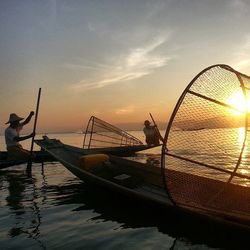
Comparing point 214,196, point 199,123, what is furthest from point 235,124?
point 214,196

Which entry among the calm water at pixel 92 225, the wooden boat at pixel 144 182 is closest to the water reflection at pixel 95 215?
the calm water at pixel 92 225

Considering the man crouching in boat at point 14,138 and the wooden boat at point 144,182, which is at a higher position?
the man crouching in boat at point 14,138

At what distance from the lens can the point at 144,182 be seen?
380 inches

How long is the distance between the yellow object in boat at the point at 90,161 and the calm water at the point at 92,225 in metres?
0.88

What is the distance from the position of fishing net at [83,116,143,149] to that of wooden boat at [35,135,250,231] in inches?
308

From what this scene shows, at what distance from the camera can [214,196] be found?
7520 millimetres

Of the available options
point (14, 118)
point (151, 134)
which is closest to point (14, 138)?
point (14, 118)

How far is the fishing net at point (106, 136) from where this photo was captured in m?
21.3

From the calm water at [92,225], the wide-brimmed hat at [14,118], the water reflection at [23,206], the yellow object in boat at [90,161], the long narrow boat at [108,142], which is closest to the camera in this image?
the calm water at [92,225]

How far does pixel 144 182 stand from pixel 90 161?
199 centimetres

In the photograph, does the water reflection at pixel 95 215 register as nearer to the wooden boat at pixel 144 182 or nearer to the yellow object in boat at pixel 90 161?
→ the wooden boat at pixel 144 182

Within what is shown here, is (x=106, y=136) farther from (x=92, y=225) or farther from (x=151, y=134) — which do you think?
(x=92, y=225)

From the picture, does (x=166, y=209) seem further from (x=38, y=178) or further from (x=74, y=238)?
(x=38, y=178)

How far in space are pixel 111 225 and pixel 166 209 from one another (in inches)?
50.9
